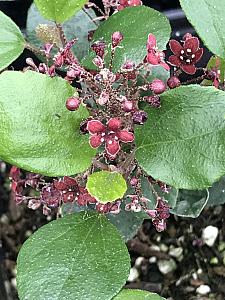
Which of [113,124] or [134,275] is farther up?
[113,124]

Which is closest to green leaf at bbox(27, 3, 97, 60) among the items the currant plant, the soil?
the currant plant

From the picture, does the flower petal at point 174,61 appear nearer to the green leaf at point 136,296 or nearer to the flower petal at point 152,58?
the flower petal at point 152,58

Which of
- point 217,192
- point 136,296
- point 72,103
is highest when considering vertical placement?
point 72,103

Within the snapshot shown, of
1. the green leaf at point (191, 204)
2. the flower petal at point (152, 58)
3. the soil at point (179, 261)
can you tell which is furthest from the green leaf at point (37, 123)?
the soil at point (179, 261)

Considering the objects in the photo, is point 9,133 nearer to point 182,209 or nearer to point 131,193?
point 131,193

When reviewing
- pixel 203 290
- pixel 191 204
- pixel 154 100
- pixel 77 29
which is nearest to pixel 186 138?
pixel 154 100

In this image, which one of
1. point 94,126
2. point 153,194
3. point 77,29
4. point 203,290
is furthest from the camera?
point 203,290

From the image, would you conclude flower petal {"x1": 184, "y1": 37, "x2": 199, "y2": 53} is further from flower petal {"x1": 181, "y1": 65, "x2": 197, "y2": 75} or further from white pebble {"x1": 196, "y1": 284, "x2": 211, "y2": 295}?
white pebble {"x1": 196, "y1": 284, "x2": 211, "y2": 295}

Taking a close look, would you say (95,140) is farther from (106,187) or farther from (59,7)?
(59,7)
